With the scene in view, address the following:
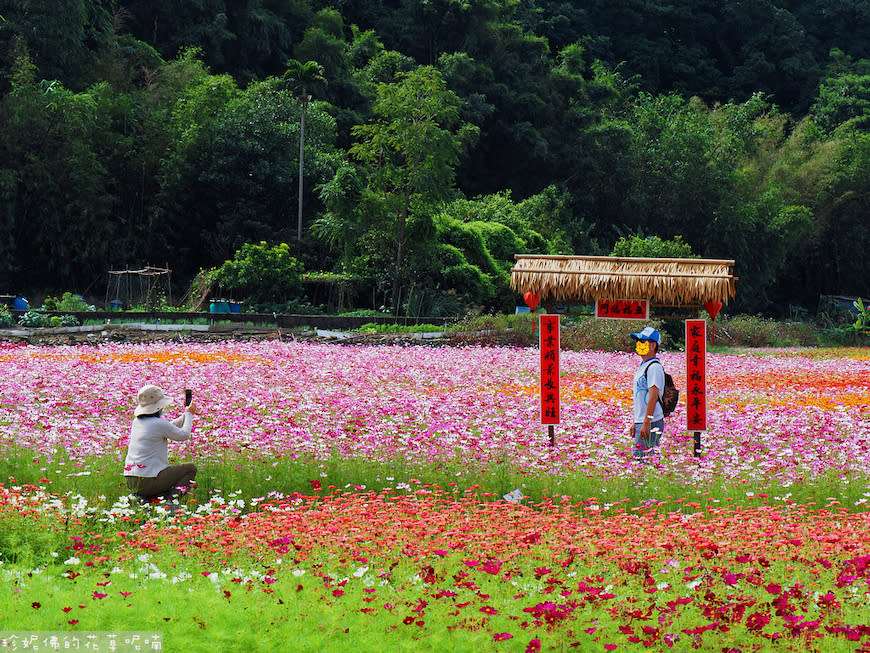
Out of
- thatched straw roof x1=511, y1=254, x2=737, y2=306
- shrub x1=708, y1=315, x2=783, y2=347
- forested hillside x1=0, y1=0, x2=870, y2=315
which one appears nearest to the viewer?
thatched straw roof x1=511, y1=254, x2=737, y2=306

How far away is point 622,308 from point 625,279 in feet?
1.26

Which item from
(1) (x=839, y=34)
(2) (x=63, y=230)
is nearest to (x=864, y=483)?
(2) (x=63, y=230)

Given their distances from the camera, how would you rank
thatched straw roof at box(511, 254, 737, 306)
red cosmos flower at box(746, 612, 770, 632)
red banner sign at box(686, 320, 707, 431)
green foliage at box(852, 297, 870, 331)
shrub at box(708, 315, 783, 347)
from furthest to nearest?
green foliage at box(852, 297, 870, 331) < shrub at box(708, 315, 783, 347) < thatched straw roof at box(511, 254, 737, 306) < red banner sign at box(686, 320, 707, 431) < red cosmos flower at box(746, 612, 770, 632)

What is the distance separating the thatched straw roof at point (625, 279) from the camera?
10.6m

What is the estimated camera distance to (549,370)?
36.0ft

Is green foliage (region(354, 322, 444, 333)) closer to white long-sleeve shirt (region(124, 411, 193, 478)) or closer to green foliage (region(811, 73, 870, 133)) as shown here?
white long-sleeve shirt (region(124, 411, 193, 478))

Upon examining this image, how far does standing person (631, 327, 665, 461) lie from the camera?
9797 mm

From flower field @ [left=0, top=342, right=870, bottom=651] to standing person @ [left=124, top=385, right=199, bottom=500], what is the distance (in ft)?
0.94

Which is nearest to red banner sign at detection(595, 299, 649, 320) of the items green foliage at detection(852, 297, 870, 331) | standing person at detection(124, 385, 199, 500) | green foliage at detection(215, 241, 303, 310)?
standing person at detection(124, 385, 199, 500)

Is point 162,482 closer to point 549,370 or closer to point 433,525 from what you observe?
point 433,525

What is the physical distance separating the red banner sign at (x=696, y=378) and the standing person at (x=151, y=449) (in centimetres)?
548

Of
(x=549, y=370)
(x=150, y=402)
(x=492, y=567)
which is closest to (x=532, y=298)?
(x=549, y=370)

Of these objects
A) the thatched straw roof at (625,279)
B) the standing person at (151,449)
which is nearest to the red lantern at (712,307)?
the thatched straw roof at (625,279)

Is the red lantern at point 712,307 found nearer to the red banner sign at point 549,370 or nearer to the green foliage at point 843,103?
the red banner sign at point 549,370
